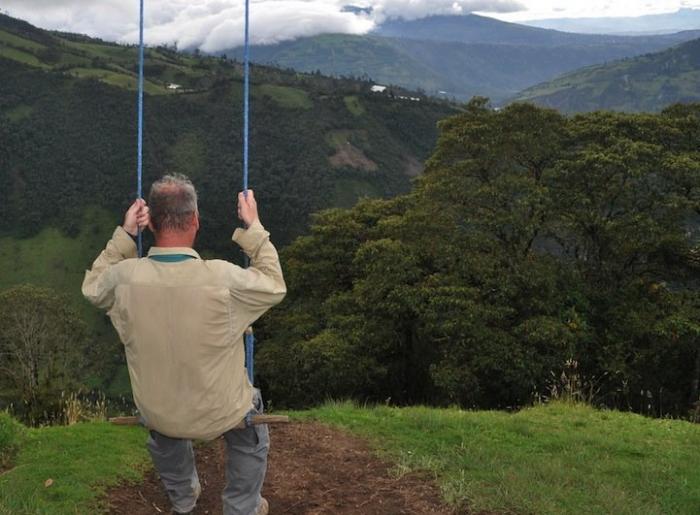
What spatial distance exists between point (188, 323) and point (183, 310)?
0.07m

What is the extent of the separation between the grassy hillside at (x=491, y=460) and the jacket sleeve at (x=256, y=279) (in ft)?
7.18

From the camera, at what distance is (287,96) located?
140875 millimetres

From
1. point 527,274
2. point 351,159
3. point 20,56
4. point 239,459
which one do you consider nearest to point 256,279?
point 239,459

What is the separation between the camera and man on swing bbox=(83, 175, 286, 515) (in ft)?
10.2

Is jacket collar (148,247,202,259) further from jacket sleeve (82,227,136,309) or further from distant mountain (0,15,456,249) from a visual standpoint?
distant mountain (0,15,456,249)

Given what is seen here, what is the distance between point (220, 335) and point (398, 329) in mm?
18334

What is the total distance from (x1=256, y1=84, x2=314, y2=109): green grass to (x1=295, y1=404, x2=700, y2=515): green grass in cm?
13442

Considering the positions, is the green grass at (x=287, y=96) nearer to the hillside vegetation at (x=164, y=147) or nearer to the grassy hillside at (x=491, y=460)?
the hillside vegetation at (x=164, y=147)

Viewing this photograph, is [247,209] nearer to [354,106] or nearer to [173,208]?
[173,208]

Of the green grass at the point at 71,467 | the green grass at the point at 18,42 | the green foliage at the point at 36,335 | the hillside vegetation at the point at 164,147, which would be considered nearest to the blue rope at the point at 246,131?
the green grass at the point at 71,467

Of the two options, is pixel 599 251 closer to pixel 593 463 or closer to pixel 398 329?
pixel 398 329

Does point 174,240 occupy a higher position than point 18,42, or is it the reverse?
point 18,42

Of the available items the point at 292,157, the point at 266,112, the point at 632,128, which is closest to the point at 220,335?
the point at 632,128

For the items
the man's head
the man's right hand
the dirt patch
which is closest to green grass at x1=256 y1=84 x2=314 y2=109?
the dirt patch
